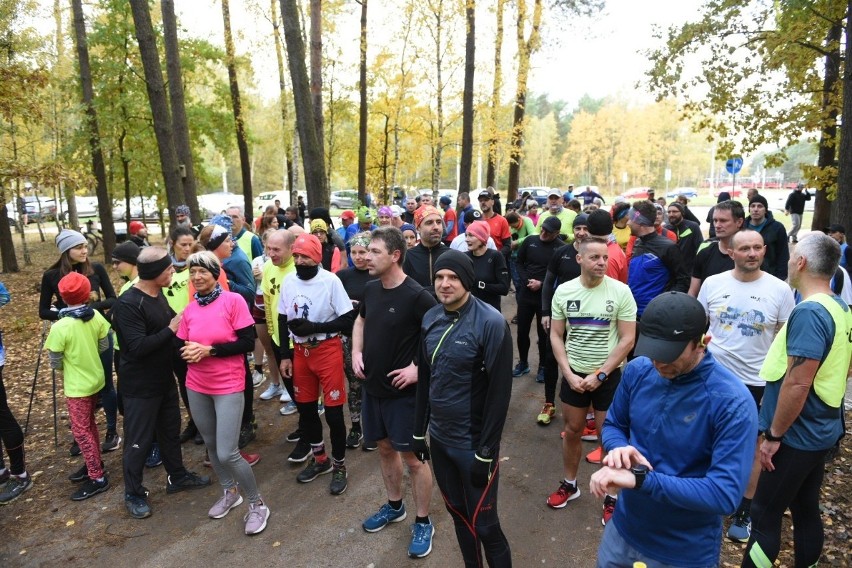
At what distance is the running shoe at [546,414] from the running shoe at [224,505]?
307 cm

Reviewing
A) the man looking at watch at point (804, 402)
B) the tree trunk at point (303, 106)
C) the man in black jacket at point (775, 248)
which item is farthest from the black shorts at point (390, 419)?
the tree trunk at point (303, 106)

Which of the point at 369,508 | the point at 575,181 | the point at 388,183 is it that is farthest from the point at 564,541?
the point at 575,181

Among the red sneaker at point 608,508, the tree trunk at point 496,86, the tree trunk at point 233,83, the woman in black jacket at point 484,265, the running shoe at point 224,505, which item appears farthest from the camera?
the tree trunk at point 496,86

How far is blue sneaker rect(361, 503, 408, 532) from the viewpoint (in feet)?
12.9

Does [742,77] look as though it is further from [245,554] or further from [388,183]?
[388,183]

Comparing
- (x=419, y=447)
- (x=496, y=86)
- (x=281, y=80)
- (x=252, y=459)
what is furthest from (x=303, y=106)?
(x=281, y=80)

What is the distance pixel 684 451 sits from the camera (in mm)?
2061

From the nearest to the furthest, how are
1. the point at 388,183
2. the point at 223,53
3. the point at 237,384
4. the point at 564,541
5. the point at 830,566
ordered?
the point at 830,566
the point at 564,541
the point at 237,384
the point at 223,53
the point at 388,183

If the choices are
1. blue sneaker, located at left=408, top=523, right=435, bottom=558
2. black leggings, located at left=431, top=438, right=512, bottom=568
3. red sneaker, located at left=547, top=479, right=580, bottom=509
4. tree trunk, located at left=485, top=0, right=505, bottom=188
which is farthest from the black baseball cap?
tree trunk, located at left=485, top=0, right=505, bottom=188

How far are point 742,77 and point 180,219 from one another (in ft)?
35.8

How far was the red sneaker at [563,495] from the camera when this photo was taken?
13.5 feet

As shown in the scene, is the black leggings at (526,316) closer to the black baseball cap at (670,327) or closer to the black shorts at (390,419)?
the black shorts at (390,419)

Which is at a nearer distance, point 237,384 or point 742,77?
point 237,384

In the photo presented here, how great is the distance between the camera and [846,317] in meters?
2.88
